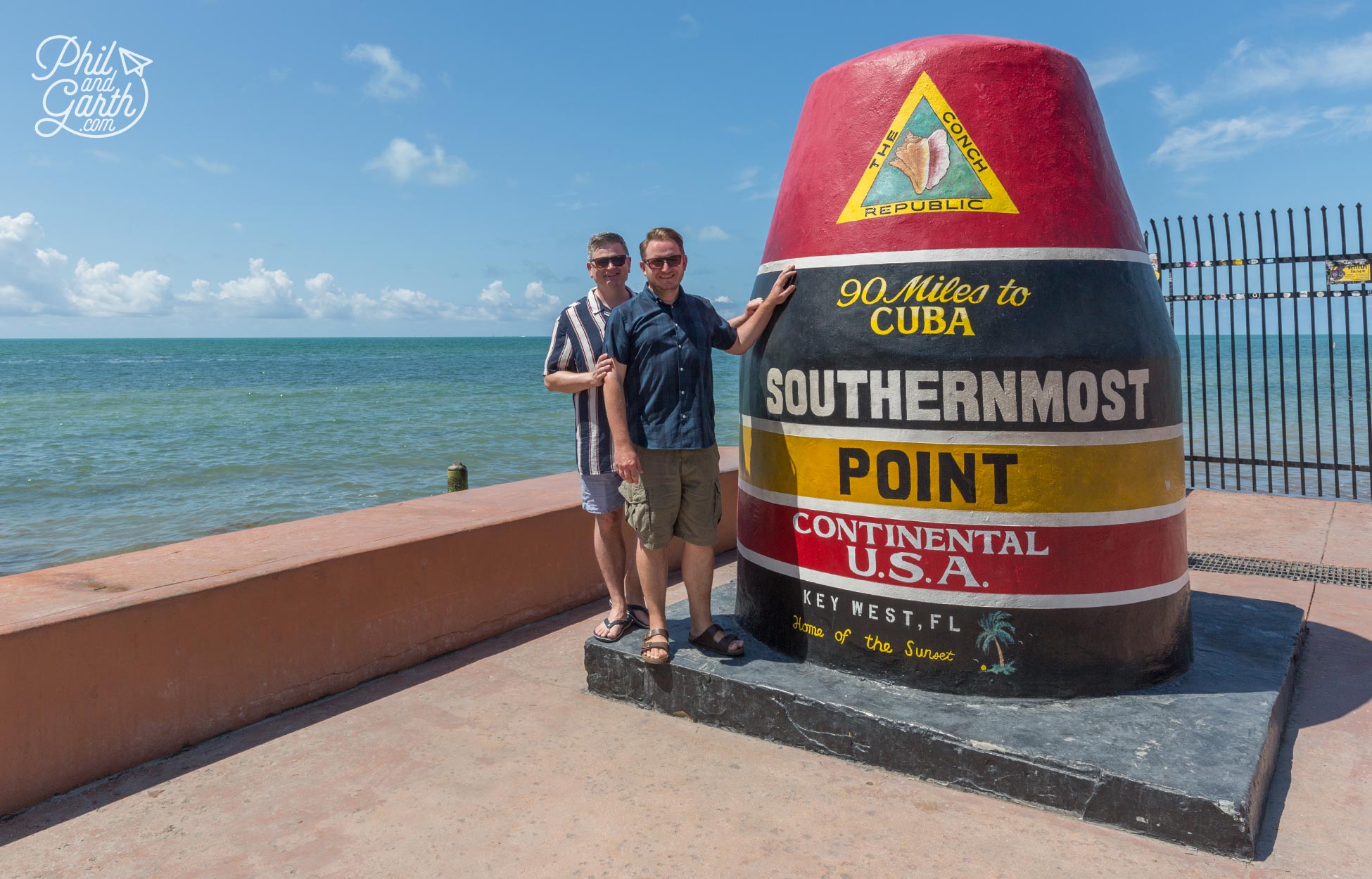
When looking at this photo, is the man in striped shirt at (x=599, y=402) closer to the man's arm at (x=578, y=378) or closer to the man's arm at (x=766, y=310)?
the man's arm at (x=578, y=378)

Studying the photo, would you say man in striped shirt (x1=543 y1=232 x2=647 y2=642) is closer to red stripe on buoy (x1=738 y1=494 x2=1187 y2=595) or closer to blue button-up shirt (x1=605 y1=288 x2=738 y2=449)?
blue button-up shirt (x1=605 y1=288 x2=738 y2=449)

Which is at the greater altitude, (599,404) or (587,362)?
(587,362)

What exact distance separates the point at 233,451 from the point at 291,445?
1.30 metres

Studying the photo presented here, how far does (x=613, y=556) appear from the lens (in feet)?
13.7

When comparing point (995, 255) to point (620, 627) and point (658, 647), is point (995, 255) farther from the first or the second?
point (620, 627)

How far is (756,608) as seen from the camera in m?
4.04

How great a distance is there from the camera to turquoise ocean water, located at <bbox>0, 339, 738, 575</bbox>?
11.8 metres

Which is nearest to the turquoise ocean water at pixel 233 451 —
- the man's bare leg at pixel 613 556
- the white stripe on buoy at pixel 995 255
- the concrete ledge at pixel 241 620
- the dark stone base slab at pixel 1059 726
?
the concrete ledge at pixel 241 620

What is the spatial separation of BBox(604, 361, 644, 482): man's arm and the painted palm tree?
1.51 meters

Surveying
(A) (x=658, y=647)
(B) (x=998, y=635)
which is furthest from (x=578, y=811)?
(B) (x=998, y=635)

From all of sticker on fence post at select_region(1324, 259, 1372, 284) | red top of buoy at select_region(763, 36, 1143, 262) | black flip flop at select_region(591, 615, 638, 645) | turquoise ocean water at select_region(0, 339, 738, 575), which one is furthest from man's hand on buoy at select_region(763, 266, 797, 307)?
turquoise ocean water at select_region(0, 339, 738, 575)

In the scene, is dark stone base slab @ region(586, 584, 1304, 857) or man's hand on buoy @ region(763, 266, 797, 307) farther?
man's hand on buoy @ region(763, 266, 797, 307)

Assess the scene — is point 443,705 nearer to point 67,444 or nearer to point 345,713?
point 345,713

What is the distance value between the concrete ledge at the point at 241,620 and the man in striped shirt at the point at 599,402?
3.21 feet
